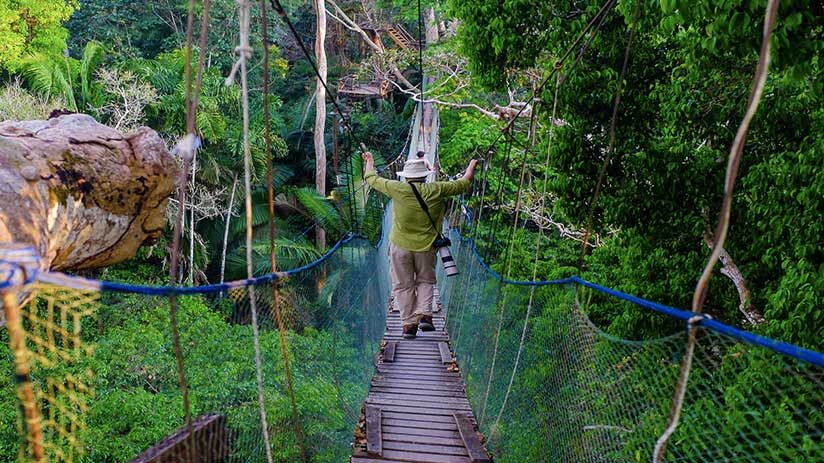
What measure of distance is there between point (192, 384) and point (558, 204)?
2.93 meters

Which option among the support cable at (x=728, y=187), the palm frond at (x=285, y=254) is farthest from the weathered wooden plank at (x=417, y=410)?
the palm frond at (x=285, y=254)

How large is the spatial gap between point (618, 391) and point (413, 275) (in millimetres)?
1834

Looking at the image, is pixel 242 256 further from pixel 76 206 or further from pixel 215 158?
pixel 76 206

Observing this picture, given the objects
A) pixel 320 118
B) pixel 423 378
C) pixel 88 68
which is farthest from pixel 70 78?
pixel 423 378

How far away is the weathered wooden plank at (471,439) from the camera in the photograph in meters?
2.17

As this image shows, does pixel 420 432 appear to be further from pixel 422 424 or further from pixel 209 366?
pixel 209 366

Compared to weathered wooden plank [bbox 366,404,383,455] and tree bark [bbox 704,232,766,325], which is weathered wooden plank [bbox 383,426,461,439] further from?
tree bark [bbox 704,232,766,325]

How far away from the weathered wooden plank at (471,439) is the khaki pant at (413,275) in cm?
66

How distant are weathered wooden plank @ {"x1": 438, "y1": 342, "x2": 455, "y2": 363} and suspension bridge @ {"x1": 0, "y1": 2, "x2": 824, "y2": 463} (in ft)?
0.05

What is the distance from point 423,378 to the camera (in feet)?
10.4

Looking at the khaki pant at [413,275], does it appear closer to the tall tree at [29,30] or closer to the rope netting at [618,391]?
the rope netting at [618,391]

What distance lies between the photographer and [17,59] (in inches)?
263

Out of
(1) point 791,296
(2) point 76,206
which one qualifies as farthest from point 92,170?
(1) point 791,296

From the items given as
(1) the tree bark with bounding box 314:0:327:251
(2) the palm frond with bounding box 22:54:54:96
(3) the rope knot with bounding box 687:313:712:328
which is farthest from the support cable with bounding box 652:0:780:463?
(1) the tree bark with bounding box 314:0:327:251
